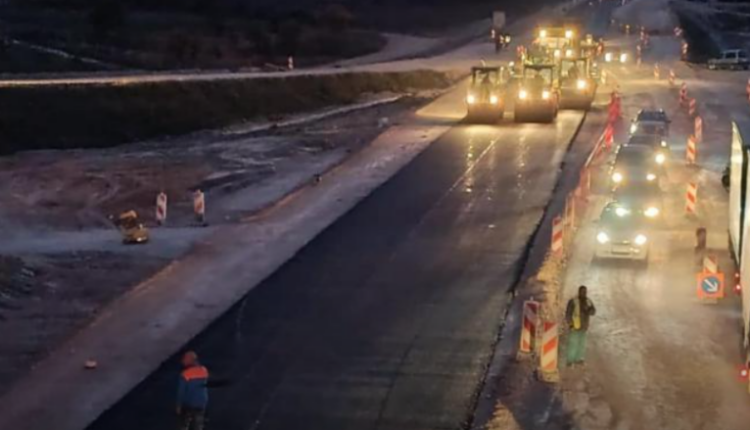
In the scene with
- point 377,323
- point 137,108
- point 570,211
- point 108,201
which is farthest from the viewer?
point 137,108

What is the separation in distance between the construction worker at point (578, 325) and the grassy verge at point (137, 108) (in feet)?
112

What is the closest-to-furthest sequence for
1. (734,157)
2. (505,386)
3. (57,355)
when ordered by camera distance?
1. (505,386)
2. (57,355)
3. (734,157)

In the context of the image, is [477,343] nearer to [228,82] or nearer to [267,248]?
[267,248]

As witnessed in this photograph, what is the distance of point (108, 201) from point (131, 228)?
7.16 metres

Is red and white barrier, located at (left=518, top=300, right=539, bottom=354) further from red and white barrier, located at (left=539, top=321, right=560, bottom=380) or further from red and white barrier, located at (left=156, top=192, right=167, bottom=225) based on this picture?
red and white barrier, located at (left=156, top=192, right=167, bottom=225)

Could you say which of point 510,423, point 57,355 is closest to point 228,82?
point 57,355

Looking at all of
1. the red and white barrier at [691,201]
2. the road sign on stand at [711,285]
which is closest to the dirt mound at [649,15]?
the red and white barrier at [691,201]

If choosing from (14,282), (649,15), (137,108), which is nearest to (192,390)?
(14,282)

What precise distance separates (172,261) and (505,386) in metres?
11.2

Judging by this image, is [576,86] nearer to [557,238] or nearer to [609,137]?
[609,137]

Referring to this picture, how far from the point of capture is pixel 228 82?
60.1m

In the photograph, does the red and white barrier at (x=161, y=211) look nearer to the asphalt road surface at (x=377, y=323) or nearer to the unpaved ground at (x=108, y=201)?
the unpaved ground at (x=108, y=201)

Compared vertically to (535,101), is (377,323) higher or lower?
lower

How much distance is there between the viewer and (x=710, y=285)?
2447 cm
